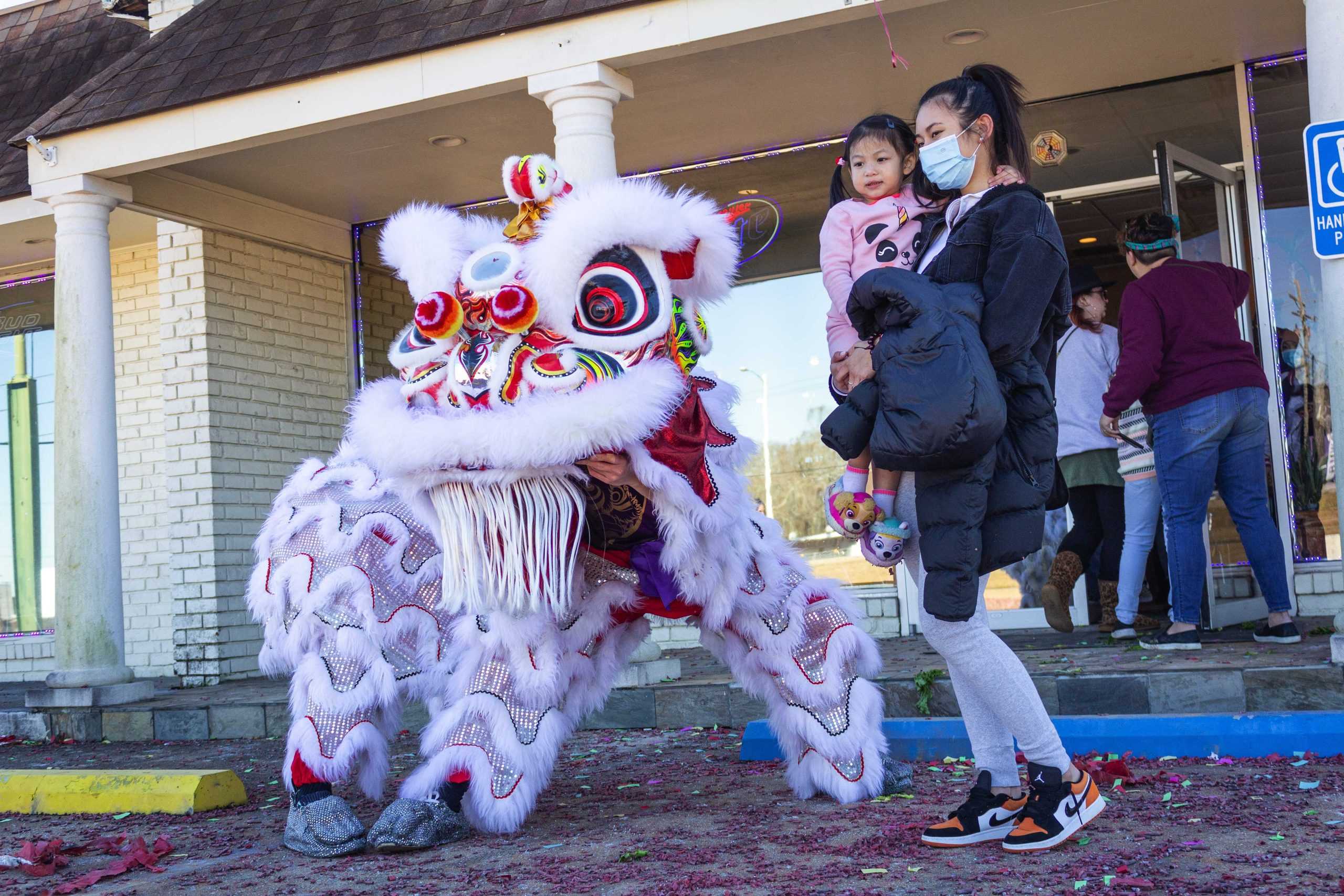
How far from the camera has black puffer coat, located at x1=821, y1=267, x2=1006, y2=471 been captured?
106 inches

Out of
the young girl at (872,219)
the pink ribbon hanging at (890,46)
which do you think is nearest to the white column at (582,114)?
the pink ribbon hanging at (890,46)

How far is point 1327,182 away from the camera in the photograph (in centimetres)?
449

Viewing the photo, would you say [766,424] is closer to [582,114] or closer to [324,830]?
[582,114]

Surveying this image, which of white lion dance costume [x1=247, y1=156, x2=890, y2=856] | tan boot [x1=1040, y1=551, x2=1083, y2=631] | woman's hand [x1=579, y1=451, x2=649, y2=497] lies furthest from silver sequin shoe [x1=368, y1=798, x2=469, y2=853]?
tan boot [x1=1040, y1=551, x2=1083, y2=631]

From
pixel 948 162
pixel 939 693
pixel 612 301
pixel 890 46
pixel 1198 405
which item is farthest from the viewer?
pixel 890 46

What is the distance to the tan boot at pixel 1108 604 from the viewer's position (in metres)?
6.17

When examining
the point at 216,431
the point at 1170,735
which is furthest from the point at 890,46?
the point at 216,431

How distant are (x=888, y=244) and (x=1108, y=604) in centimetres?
349

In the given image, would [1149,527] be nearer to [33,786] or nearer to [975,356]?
[975,356]

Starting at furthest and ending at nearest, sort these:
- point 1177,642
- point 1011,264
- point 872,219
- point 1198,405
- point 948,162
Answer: point 1177,642, point 1198,405, point 872,219, point 948,162, point 1011,264

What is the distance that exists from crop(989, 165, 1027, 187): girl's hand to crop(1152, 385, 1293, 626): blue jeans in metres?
2.43

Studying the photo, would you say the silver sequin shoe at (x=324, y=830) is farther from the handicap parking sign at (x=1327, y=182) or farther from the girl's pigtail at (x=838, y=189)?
the handicap parking sign at (x=1327, y=182)

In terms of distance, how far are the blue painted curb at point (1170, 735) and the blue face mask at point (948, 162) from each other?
1859 mm

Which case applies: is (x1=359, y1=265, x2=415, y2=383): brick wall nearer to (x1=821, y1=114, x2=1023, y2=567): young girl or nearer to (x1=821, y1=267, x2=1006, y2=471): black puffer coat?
(x1=821, y1=114, x2=1023, y2=567): young girl
